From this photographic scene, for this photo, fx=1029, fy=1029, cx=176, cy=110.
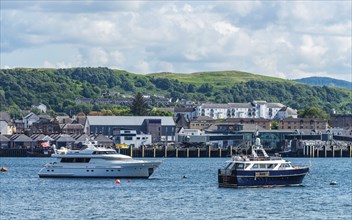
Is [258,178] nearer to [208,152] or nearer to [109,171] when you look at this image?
[109,171]

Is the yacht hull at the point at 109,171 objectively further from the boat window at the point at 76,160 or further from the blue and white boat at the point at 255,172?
the blue and white boat at the point at 255,172

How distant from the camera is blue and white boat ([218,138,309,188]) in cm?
8675

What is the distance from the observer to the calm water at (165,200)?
2702 inches

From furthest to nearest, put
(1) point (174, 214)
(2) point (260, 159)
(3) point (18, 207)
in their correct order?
(2) point (260, 159) → (3) point (18, 207) → (1) point (174, 214)

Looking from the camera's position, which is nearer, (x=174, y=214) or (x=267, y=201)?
(x=174, y=214)

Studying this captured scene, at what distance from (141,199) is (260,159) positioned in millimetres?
12839

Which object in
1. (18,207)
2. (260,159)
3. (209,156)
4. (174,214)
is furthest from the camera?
(209,156)

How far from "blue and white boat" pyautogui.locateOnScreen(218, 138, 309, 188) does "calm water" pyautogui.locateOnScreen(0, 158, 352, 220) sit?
1005mm

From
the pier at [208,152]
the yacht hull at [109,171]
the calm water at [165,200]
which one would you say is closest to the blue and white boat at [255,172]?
the calm water at [165,200]

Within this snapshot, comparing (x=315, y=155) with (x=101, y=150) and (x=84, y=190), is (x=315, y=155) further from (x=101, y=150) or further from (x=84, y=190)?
(x=84, y=190)

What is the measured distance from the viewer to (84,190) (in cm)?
8869

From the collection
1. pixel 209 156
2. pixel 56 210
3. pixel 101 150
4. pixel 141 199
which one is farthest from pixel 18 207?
pixel 209 156

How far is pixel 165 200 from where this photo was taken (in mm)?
78938

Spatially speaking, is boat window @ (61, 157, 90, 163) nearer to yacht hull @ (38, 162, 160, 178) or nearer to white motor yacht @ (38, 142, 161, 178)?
white motor yacht @ (38, 142, 161, 178)
